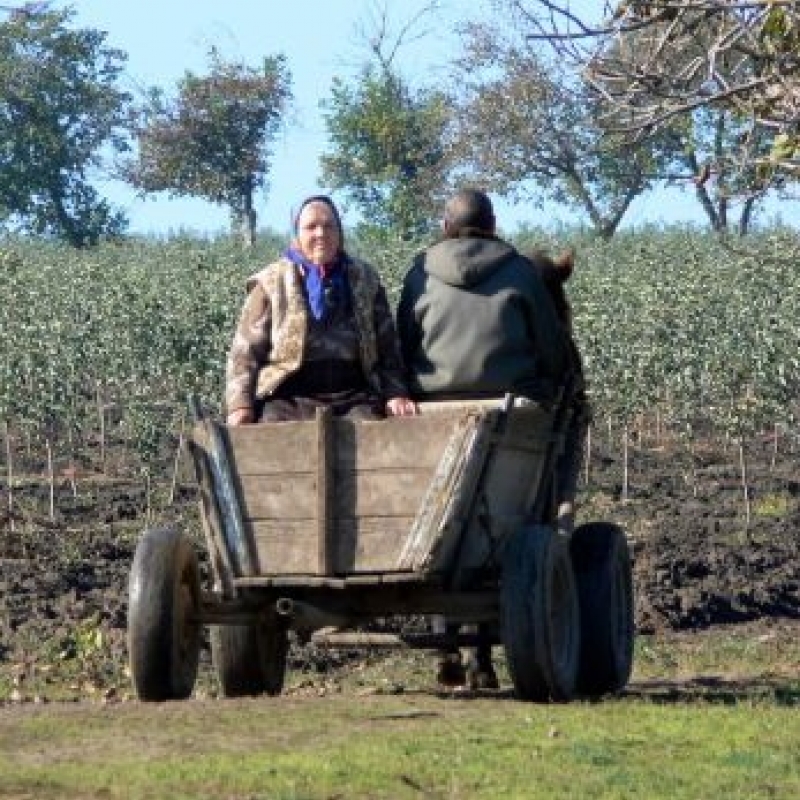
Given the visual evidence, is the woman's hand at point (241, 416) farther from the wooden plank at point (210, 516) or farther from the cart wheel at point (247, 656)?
the cart wheel at point (247, 656)

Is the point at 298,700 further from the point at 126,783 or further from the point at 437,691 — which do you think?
the point at 126,783

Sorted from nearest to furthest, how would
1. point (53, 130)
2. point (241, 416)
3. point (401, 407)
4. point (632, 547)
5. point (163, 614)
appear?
point (163, 614) < point (401, 407) < point (241, 416) < point (632, 547) < point (53, 130)

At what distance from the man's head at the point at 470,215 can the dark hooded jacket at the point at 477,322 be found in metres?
0.06

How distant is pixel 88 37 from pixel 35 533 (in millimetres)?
59156

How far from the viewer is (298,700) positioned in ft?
36.2

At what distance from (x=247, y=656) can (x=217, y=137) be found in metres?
61.4

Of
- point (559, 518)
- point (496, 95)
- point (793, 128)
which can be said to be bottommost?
point (559, 518)

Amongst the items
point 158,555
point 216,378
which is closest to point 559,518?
point 158,555

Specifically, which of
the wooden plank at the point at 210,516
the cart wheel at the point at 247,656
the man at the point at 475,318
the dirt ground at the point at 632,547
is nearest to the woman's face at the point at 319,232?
the man at the point at 475,318

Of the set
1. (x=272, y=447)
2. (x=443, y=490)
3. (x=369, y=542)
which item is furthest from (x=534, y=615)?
(x=272, y=447)

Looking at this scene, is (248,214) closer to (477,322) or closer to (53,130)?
(53,130)

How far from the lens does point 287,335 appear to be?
11.3m

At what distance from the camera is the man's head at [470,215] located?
37.8 feet

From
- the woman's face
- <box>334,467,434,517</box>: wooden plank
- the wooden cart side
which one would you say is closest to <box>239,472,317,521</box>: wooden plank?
the wooden cart side
